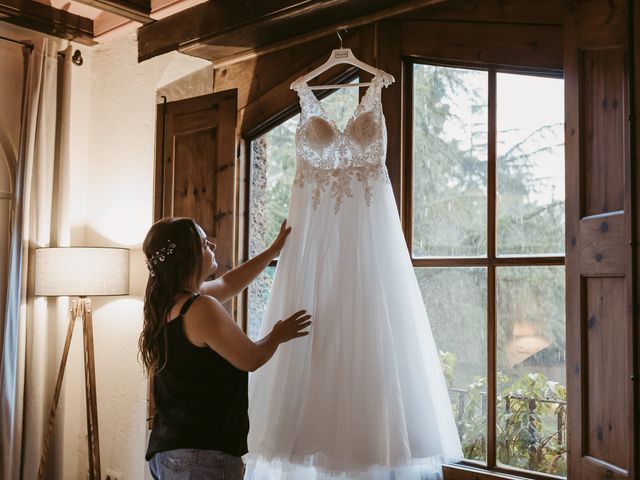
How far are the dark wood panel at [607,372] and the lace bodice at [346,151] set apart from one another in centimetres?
84

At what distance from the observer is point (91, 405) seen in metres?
3.50

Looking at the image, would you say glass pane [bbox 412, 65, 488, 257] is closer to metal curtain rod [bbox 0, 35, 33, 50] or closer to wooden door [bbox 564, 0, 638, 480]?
wooden door [bbox 564, 0, 638, 480]

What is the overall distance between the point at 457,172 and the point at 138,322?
2049 mm

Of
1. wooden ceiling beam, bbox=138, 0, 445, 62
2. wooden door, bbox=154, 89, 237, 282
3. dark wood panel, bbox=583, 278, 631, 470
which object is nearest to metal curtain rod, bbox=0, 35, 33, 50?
wooden ceiling beam, bbox=138, 0, 445, 62

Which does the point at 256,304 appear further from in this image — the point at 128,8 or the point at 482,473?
the point at 128,8

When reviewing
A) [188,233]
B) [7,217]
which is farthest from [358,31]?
[7,217]

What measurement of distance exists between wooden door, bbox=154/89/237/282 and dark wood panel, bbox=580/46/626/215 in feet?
5.35

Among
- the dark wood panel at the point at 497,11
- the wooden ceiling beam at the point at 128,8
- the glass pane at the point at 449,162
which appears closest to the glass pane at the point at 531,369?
the glass pane at the point at 449,162

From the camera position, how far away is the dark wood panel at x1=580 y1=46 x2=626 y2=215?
2.01 meters

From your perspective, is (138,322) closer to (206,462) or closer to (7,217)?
(7,217)

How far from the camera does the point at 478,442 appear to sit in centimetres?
253

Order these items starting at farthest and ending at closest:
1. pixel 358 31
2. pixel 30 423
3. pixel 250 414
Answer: pixel 30 423 → pixel 358 31 → pixel 250 414

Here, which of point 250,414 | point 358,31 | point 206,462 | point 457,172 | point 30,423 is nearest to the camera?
point 206,462

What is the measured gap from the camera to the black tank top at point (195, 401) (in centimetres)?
206
